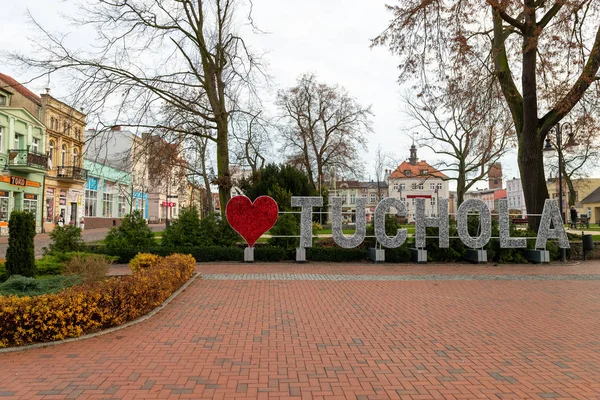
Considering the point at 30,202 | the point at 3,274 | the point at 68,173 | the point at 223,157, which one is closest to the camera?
the point at 3,274

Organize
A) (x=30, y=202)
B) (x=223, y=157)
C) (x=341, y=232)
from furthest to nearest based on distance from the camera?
(x=30, y=202) → (x=223, y=157) → (x=341, y=232)

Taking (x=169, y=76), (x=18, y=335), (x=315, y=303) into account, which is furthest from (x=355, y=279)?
(x=169, y=76)

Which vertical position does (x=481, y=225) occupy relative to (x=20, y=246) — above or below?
above

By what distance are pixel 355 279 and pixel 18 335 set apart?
8.01 meters

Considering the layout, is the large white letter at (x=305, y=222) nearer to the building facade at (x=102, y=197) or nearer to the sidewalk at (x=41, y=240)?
the sidewalk at (x=41, y=240)

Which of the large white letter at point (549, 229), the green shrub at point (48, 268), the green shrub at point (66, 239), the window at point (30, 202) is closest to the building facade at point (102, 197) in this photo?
the window at point (30, 202)

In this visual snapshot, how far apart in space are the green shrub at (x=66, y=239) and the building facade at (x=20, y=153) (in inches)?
666

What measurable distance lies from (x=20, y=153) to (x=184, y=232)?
72.2ft

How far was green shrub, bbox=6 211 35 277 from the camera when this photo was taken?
31.1 feet

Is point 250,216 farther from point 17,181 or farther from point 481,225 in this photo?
point 17,181

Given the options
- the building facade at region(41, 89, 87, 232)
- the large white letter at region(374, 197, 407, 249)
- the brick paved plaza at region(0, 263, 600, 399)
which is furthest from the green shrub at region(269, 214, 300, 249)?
the building facade at region(41, 89, 87, 232)

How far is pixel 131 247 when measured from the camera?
15297mm

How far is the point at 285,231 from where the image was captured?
15.8 metres

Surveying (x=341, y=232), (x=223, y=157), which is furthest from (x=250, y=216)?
(x=223, y=157)
